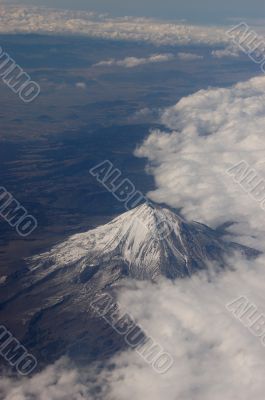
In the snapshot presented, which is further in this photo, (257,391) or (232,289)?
(232,289)

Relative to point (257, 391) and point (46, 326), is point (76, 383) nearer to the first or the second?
point (46, 326)

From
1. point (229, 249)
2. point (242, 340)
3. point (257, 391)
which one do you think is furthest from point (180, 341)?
point (229, 249)

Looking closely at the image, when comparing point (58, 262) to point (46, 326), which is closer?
point (46, 326)

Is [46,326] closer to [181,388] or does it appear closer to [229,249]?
[181,388]

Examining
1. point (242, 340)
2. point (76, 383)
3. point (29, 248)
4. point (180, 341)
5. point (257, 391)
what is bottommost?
point (257, 391)

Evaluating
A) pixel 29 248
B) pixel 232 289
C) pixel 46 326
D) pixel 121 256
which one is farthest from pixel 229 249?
pixel 29 248

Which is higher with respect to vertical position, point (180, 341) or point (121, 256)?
point (121, 256)

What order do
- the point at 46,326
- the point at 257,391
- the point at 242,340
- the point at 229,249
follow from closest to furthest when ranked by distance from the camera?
the point at 257,391
the point at 242,340
the point at 46,326
the point at 229,249

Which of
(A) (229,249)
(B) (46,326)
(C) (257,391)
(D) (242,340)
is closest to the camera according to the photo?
(C) (257,391)

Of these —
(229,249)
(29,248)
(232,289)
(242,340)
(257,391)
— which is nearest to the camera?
(257,391)
